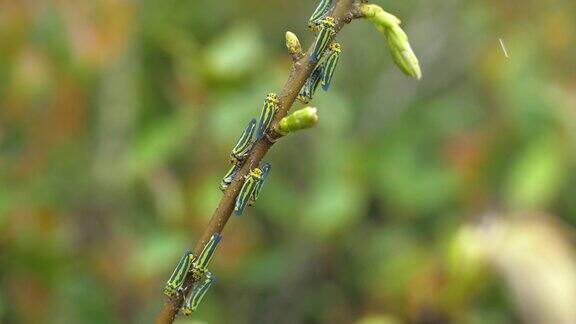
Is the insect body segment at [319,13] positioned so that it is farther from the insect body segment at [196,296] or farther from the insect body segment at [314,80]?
the insect body segment at [196,296]

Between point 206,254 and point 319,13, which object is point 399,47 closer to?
point 319,13

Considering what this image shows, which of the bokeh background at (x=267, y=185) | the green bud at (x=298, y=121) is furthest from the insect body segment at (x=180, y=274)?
the bokeh background at (x=267, y=185)

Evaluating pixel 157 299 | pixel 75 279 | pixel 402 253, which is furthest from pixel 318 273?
pixel 75 279

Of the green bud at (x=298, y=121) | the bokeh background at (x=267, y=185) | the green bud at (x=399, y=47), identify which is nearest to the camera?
the green bud at (x=298, y=121)

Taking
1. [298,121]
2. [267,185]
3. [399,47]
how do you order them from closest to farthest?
1. [298,121]
2. [399,47]
3. [267,185]

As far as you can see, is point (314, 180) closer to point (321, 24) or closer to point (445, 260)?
point (445, 260)

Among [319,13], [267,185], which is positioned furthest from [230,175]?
[267,185]

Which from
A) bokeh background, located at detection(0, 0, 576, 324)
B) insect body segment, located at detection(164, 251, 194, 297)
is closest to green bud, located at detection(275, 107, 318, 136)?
insect body segment, located at detection(164, 251, 194, 297)
